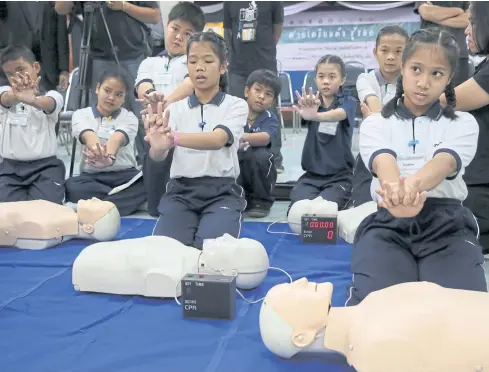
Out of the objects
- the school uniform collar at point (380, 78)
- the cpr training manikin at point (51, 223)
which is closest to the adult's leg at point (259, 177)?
the school uniform collar at point (380, 78)

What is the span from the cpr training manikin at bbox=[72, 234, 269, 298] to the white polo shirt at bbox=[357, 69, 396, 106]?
1.25 m

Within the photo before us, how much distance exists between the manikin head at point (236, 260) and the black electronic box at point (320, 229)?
1.83 feet

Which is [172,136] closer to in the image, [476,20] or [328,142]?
[328,142]

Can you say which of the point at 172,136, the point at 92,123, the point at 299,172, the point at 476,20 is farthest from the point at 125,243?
the point at 299,172

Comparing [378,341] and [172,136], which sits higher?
[172,136]

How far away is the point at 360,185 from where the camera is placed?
262 centimetres

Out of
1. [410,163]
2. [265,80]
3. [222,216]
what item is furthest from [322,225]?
[265,80]

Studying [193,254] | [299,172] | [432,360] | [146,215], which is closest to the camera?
[432,360]

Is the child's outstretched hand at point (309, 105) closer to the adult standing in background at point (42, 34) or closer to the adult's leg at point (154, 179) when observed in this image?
the adult's leg at point (154, 179)

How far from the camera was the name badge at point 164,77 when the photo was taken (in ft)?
9.14

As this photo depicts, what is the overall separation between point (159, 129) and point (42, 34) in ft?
6.29

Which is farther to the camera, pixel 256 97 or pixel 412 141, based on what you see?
pixel 256 97

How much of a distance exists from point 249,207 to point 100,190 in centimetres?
80

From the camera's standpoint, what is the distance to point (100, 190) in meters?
2.84
